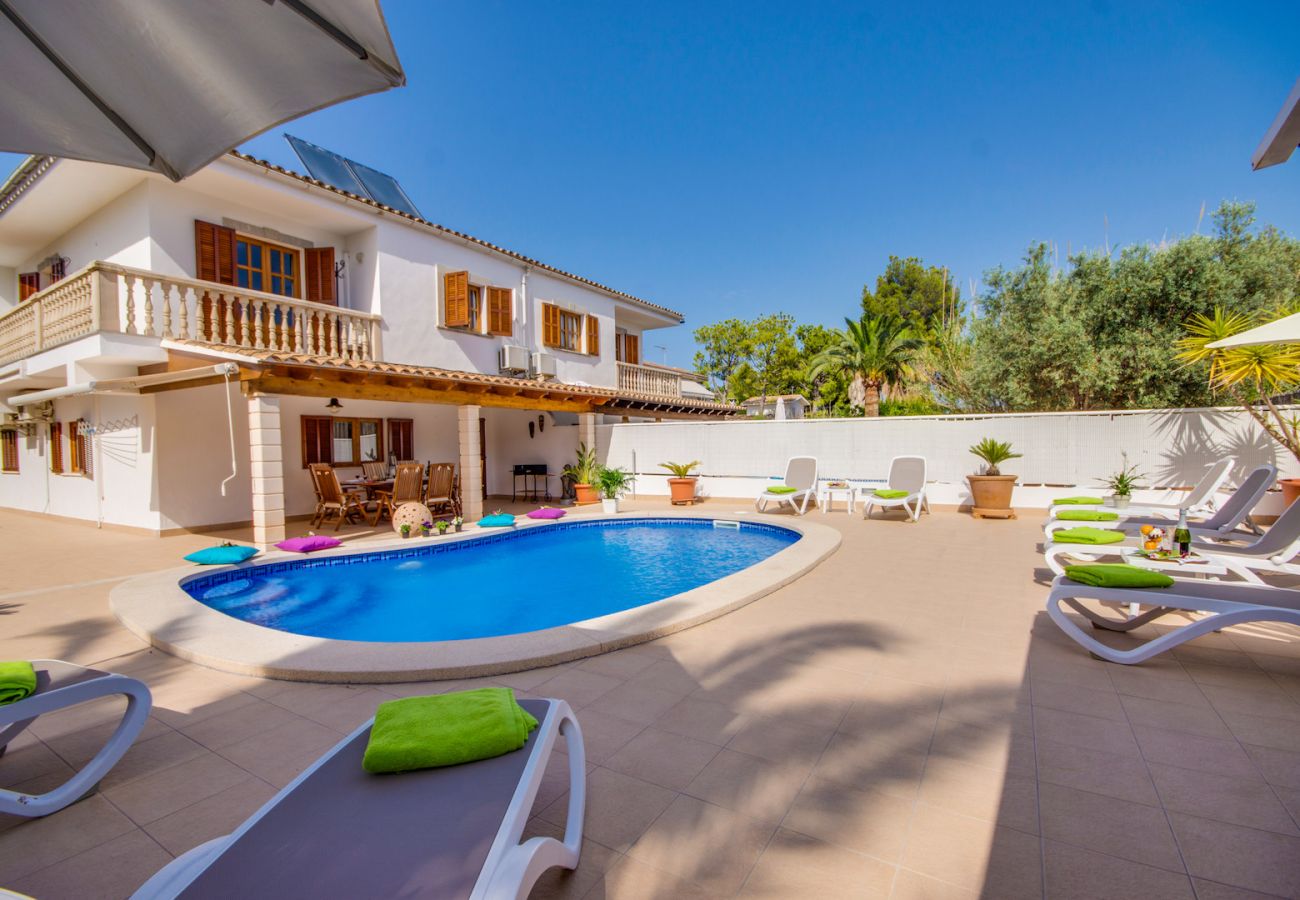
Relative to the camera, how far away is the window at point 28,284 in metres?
13.8

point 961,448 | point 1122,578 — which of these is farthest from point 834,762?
point 961,448

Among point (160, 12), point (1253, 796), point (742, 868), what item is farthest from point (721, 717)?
point (160, 12)

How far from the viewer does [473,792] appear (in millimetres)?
2025

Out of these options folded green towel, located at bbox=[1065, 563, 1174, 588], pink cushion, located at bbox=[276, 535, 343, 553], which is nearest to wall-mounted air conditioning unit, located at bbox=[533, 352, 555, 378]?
pink cushion, located at bbox=[276, 535, 343, 553]

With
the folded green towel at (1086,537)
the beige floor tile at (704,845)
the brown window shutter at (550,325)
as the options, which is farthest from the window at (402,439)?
the beige floor tile at (704,845)

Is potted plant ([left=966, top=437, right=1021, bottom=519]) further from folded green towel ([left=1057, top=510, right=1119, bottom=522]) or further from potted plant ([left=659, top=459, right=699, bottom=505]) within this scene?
potted plant ([left=659, top=459, right=699, bottom=505])

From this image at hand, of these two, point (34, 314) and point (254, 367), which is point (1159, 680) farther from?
point (34, 314)

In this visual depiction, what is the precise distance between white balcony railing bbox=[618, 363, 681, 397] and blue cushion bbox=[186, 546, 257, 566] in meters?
12.1

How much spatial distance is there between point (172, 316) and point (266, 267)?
105 inches

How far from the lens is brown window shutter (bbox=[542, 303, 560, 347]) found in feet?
55.3

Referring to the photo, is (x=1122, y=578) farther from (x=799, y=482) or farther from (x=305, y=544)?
(x=305, y=544)

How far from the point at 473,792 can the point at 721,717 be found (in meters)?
1.83

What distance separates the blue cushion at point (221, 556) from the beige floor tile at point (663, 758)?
725 cm

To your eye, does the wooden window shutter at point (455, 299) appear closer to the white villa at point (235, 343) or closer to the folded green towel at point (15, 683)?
the white villa at point (235, 343)
